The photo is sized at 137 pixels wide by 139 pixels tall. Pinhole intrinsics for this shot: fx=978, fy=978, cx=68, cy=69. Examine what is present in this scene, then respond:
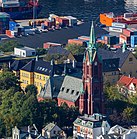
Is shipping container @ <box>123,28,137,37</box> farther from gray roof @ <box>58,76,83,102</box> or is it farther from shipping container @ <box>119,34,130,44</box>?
gray roof @ <box>58,76,83,102</box>

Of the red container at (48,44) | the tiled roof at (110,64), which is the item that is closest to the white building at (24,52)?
the red container at (48,44)

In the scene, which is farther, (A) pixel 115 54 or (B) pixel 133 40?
(B) pixel 133 40

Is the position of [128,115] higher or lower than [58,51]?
higher

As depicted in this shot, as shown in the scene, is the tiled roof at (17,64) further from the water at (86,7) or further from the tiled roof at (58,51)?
the water at (86,7)

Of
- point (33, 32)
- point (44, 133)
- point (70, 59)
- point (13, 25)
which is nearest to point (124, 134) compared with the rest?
point (44, 133)

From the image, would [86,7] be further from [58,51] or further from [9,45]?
[58,51]

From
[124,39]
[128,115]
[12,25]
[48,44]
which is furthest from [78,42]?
[128,115]
